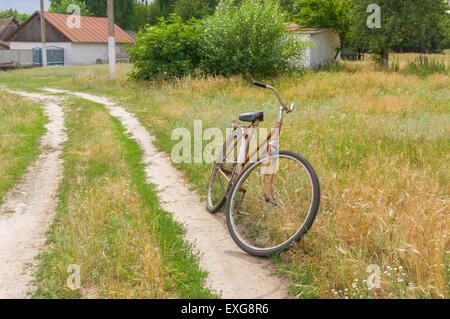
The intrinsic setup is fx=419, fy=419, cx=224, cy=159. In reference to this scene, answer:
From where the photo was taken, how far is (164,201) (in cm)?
583

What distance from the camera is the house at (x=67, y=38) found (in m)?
44.1

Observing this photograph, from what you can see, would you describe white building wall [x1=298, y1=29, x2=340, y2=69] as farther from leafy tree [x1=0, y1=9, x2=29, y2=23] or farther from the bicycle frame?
leafy tree [x1=0, y1=9, x2=29, y2=23]

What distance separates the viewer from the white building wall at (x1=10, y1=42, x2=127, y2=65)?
145ft

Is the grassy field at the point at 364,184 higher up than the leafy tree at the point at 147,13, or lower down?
lower down

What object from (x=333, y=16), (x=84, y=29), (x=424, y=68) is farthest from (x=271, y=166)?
(x=84, y=29)

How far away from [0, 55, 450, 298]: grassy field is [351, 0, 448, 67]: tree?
1387cm

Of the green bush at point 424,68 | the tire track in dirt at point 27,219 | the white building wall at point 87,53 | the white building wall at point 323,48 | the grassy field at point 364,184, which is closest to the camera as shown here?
the grassy field at point 364,184

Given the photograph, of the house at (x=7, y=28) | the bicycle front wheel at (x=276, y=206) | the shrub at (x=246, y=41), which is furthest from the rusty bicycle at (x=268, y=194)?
the house at (x=7, y=28)

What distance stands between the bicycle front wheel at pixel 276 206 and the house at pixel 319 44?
22.0 m

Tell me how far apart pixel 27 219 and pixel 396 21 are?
25538 millimetres

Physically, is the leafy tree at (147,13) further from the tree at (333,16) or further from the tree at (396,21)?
the tree at (396,21)

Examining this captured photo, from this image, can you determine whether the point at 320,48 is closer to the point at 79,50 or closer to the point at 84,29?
the point at 79,50

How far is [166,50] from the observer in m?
18.3
